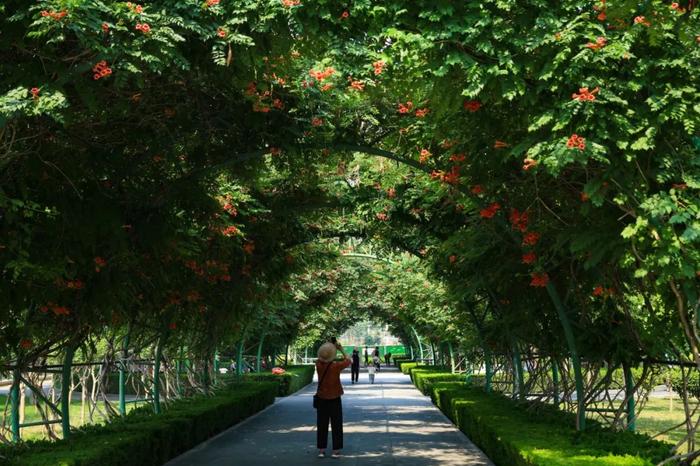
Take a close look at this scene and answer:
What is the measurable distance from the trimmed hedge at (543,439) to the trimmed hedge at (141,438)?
146 inches

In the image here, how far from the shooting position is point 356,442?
12.6 meters

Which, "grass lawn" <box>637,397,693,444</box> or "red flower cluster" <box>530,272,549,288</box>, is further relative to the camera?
"grass lawn" <box>637,397,693,444</box>

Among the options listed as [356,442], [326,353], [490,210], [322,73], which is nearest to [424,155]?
[490,210]

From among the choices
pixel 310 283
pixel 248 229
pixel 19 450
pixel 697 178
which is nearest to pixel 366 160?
pixel 248 229

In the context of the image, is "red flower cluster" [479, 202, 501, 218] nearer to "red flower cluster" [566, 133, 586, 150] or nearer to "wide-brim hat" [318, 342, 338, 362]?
"red flower cluster" [566, 133, 586, 150]

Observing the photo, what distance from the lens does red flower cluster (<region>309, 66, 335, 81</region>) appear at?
7.86 meters

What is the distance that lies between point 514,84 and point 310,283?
21.1m

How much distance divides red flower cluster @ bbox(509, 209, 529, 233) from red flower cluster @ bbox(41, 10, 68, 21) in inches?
164

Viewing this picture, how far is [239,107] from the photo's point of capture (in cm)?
827

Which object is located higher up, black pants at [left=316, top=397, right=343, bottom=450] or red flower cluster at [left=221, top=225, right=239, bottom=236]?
red flower cluster at [left=221, top=225, right=239, bottom=236]

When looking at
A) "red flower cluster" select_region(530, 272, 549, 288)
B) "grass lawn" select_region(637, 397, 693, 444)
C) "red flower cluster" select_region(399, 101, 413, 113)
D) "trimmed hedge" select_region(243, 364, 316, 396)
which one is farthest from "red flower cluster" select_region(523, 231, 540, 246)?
"trimmed hedge" select_region(243, 364, 316, 396)

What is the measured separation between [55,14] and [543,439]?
575 cm

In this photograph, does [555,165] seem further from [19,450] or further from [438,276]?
[438,276]

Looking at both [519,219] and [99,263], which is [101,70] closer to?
[99,263]
